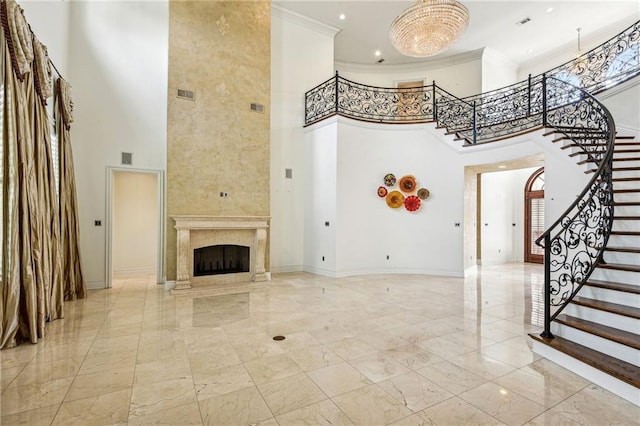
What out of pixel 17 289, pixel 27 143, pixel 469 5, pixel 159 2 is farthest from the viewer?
pixel 469 5

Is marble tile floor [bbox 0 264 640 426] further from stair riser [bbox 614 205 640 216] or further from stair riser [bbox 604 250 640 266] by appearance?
stair riser [bbox 614 205 640 216]

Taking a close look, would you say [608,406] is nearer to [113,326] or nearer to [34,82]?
[113,326]

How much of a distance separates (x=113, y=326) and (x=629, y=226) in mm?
6737

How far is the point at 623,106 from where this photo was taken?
241 inches

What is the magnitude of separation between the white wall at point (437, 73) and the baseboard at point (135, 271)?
8526 mm

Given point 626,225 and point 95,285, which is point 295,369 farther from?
point 95,285

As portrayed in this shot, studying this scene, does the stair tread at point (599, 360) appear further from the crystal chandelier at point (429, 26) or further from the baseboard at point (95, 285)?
the baseboard at point (95, 285)

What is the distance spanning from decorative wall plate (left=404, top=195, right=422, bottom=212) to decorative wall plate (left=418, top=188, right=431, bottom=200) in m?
0.12

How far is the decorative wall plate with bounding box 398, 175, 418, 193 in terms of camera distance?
777cm

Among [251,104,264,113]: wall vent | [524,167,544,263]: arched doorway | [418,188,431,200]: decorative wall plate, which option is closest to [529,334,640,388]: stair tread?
[418,188,431,200]: decorative wall plate

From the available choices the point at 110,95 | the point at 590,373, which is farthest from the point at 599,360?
the point at 110,95

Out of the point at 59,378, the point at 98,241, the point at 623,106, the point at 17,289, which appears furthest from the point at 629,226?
the point at 98,241

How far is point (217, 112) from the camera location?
645cm

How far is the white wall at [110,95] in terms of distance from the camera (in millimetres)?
5961
